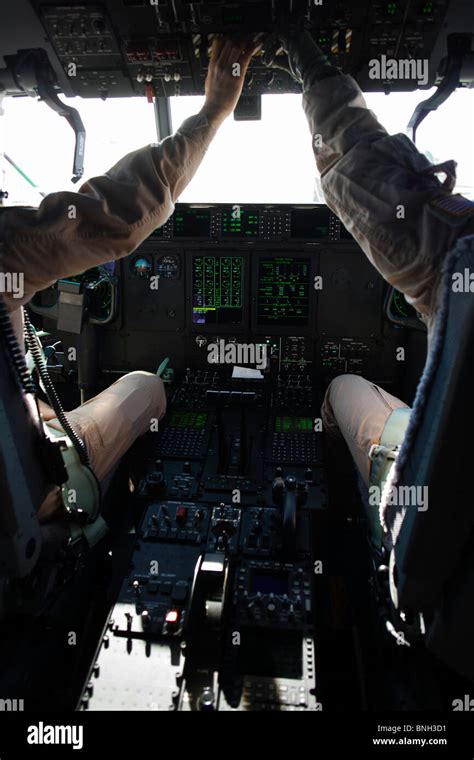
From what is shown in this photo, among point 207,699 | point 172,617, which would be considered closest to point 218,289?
point 172,617

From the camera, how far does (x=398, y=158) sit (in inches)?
45.8

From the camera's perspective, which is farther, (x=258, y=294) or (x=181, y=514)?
(x=258, y=294)

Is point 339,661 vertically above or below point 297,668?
below

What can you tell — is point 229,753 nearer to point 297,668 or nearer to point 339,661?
point 297,668

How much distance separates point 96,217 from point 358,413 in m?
1.31

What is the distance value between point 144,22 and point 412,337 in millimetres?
2084

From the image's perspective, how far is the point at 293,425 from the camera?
2695 mm

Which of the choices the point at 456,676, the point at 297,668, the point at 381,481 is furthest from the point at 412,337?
the point at 297,668

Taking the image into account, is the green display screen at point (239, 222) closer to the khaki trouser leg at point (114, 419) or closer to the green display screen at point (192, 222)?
the green display screen at point (192, 222)

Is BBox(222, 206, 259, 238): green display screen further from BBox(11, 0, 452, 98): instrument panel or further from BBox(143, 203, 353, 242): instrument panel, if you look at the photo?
BBox(11, 0, 452, 98): instrument panel
